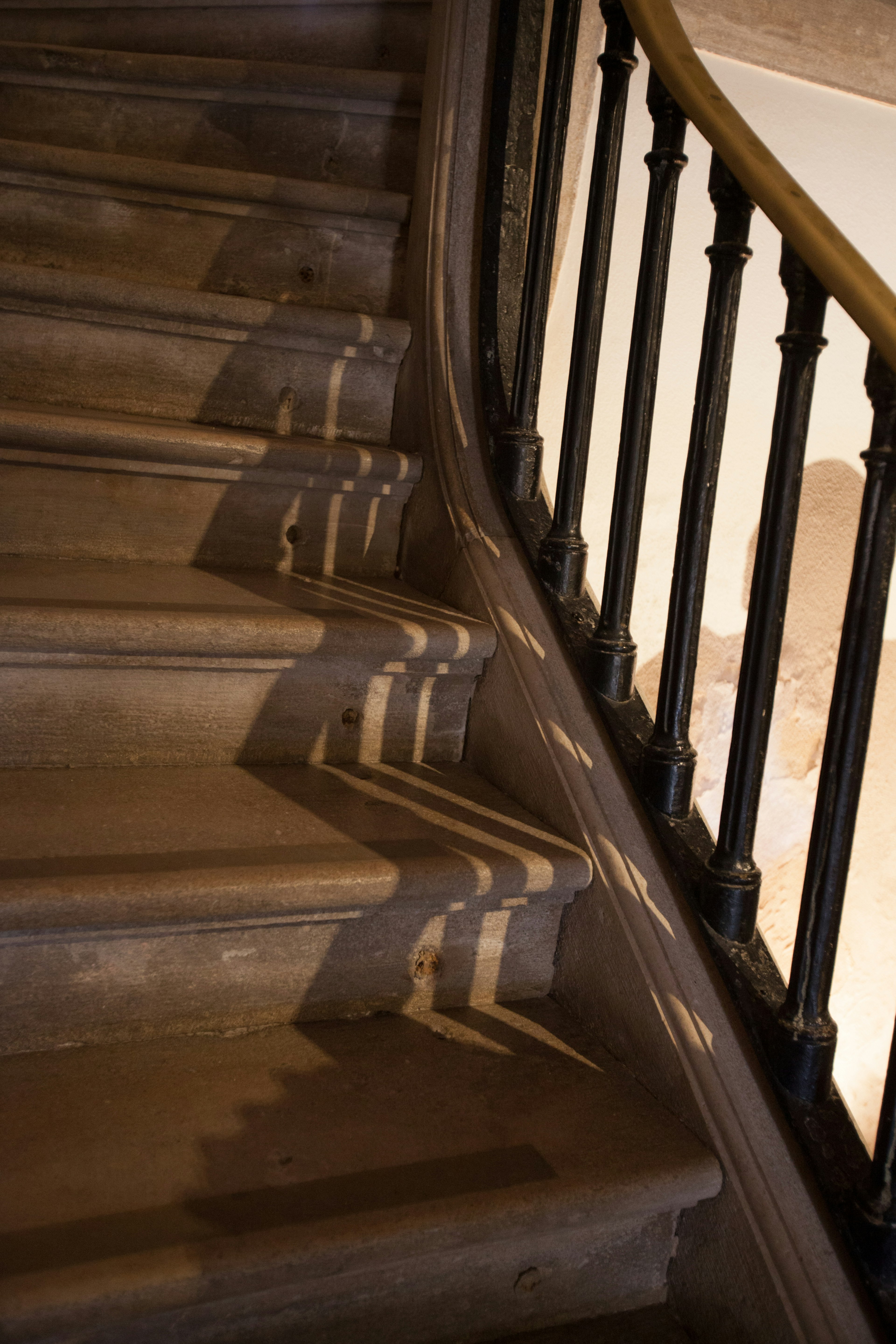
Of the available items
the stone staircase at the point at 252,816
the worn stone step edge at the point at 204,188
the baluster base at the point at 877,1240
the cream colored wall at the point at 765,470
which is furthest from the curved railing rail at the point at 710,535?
the cream colored wall at the point at 765,470

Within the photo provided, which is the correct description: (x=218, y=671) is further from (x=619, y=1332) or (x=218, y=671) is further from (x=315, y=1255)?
(x=619, y=1332)

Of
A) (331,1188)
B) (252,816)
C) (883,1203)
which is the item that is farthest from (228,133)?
(883,1203)

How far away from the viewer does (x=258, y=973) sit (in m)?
1.07

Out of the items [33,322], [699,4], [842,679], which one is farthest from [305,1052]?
[699,4]

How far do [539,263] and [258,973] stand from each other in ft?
3.47

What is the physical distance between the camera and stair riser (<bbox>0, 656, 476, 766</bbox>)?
1.21 meters

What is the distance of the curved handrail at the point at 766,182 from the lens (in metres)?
0.85

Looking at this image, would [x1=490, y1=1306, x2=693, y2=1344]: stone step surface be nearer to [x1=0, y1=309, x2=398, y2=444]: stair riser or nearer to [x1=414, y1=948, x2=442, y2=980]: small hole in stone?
[x1=414, y1=948, x2=442, y2=980]: small hole in stone

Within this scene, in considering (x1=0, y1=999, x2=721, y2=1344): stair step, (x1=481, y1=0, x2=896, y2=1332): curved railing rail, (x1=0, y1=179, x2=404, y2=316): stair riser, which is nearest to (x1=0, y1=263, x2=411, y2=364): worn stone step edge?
(x1=0, y1=179, x2=404, y2=316): stair riser

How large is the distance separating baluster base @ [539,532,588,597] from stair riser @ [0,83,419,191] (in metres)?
1.06

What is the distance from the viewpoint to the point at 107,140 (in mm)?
2023

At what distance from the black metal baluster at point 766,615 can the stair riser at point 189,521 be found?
805 millimetres

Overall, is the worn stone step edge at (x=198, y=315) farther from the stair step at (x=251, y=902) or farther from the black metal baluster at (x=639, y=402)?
the stair step at (x=251, y=902)

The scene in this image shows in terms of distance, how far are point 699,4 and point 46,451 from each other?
7.00 ft
